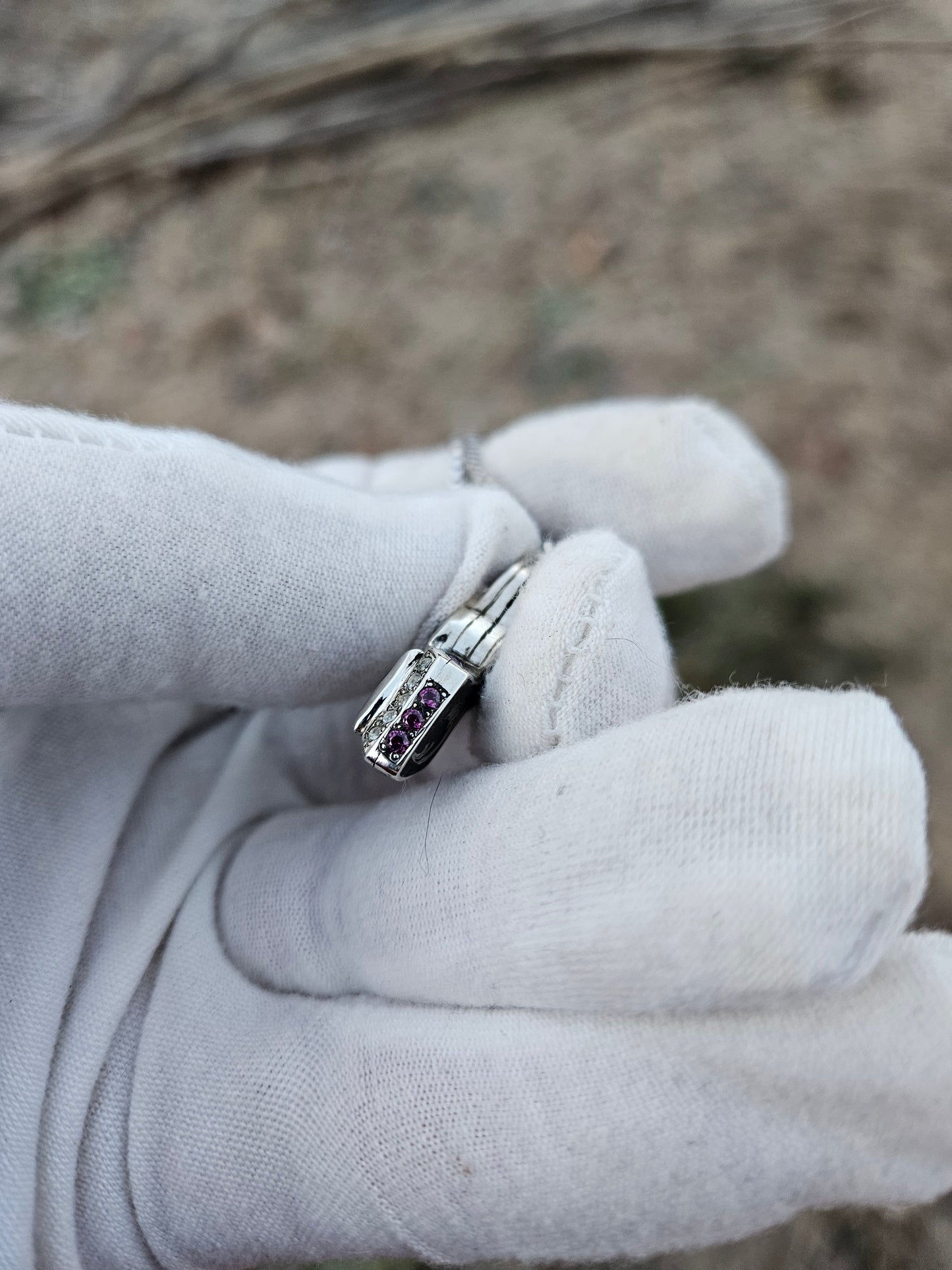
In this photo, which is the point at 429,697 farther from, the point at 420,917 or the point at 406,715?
the point at 420,917

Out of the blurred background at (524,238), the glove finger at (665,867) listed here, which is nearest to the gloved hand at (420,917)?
the glove finger at (665,867)

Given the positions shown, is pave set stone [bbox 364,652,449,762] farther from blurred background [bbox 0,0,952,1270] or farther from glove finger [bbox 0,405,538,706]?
blurred background [bbox 0,0,952,1270]

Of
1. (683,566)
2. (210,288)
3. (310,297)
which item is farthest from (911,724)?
(210,288)

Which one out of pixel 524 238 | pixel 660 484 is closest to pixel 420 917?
pixel 660 484

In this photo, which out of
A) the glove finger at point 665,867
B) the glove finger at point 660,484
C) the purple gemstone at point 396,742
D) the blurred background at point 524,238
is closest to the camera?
the glove finger at point 665,867

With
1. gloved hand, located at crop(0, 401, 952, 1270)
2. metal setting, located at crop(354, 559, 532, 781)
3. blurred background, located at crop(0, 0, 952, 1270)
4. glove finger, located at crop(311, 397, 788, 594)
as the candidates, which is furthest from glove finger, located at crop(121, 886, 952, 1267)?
blurred background, located at crop(0, 0, 952, 1270)

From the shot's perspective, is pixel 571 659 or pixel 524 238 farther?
pixel 524 238

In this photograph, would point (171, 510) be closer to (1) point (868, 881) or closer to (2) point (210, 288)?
(1) point (868, 881)

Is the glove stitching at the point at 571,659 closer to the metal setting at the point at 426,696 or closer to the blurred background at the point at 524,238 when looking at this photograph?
the metal setting at the point at 426,696
